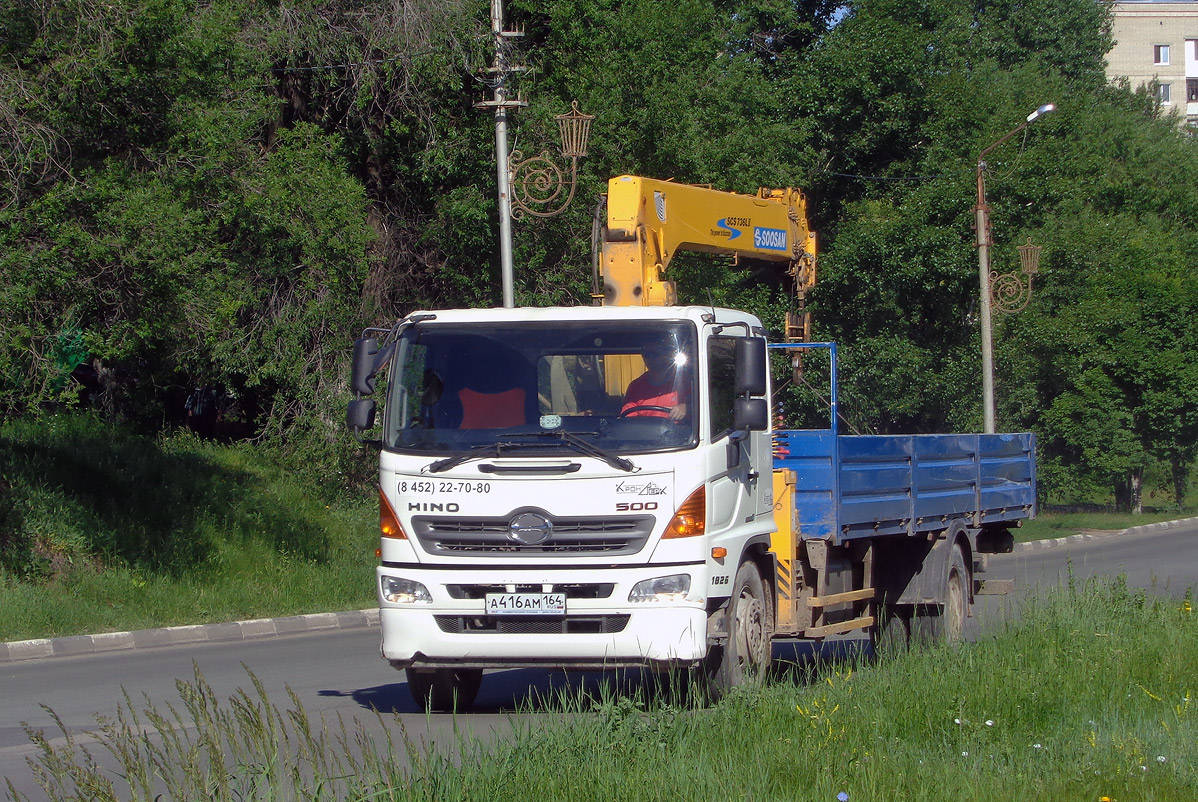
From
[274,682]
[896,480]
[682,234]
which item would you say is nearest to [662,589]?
[896,480]

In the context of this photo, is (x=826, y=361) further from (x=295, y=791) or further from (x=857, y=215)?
(x=295, y=791)

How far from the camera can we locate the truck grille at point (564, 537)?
8133 millimetres

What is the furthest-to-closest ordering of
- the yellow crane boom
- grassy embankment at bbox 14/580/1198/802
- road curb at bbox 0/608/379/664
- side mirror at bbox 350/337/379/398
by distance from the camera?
road curb at bbox 0/608/379/664
the yellow crane boom
side mirror at bbox 350/337/379/398
grassy embankment at bbox 14/580/1198/802

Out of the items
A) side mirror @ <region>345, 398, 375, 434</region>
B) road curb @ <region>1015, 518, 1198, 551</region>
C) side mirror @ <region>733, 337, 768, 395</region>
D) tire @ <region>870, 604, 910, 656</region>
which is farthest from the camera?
road curb @ <region>1015, 518, 1198, 551</region>

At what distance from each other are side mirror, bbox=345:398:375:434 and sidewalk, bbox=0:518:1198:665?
6380 millimetres

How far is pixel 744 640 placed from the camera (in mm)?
8727

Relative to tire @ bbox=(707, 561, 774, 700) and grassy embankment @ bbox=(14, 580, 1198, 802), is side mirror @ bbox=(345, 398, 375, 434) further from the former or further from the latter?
tire @ bbox=(707, 561, 774, 700)

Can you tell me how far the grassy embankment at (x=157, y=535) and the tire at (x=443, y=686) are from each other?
6.69m

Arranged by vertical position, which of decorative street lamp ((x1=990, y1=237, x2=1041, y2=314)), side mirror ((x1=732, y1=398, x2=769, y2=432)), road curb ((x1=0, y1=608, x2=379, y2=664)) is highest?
decorative street lamp ((x1=990, y1=237, x2=1041, y2=314))

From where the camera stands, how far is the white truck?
812cm

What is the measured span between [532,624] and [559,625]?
0.54ft

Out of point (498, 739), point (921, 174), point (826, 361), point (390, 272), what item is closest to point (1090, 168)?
point (921, 174)

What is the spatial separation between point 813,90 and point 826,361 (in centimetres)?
686

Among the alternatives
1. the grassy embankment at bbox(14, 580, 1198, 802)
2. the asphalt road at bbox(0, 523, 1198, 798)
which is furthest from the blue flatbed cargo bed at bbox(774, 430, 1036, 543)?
the grassy embankment at bbox(14, 580, 1198, 802)
